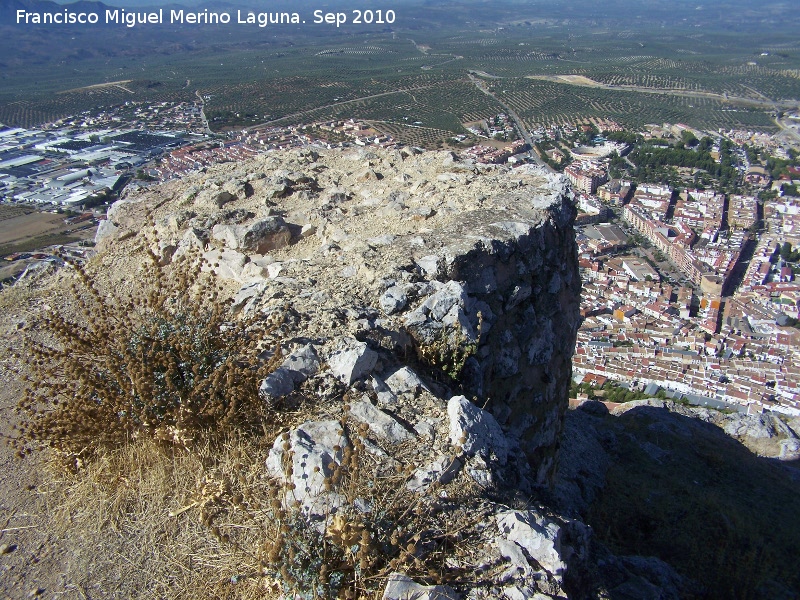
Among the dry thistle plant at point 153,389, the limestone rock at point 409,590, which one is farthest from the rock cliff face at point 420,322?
the dry thistle plant at point 153,389

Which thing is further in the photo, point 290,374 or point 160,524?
point 290,374

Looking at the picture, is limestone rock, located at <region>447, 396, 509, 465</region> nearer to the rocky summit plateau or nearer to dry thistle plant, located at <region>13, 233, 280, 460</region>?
the rocky summit plateau

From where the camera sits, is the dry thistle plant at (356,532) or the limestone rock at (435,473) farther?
the limestone rock at (435,473)

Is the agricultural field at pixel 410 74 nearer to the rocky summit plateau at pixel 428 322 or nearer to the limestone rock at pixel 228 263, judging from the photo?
the rocky summit plateau at pixel 428 322

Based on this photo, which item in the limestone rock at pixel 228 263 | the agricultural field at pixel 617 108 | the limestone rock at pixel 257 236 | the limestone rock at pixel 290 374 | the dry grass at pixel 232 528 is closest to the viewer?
the dry grass at pixel 232 528

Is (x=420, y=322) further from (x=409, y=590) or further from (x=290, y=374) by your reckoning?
(x=409, y=590)

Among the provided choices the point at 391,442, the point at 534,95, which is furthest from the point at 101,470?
the point at 534,95

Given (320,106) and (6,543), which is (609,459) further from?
(320,106)

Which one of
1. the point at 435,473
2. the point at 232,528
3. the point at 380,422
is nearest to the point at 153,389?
the point at 232,528
